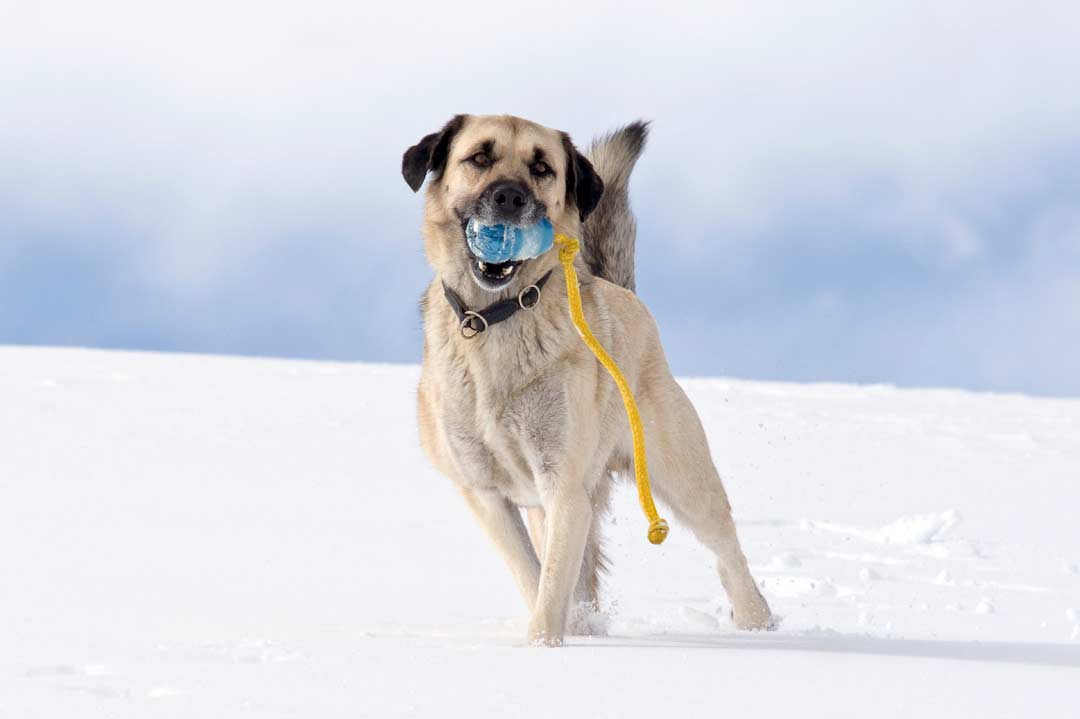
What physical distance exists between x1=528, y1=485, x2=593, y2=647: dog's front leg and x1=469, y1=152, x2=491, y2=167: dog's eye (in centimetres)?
124

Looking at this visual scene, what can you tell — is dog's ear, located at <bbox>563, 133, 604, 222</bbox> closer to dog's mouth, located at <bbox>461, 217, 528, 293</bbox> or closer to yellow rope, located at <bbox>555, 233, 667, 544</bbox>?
yellow rope, located at <bbox>555, 233, 667, 544</bbox>

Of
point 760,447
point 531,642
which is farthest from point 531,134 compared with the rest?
point 760,447

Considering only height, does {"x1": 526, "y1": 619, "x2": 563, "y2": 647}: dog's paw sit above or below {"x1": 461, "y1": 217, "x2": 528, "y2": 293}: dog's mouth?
below

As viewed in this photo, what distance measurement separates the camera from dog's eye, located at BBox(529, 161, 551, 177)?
4.32 meters

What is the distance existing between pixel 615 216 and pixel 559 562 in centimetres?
211

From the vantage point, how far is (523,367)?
427 cm

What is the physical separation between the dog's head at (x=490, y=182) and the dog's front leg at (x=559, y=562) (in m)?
0.84

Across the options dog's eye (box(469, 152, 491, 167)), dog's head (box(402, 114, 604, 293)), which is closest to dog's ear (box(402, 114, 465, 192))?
dog's head (box(402, 114, 604, 293))

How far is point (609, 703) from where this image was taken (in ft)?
9.77

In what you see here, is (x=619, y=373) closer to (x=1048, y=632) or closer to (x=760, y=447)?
(x=1048, y=632)

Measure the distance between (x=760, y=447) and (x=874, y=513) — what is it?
77.6 inches

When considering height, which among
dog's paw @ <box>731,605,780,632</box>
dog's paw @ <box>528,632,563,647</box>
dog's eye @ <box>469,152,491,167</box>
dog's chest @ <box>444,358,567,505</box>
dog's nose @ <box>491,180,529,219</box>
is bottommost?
dog's paw @ <box>731,605,780,632</box>

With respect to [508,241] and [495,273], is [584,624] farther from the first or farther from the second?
[508,241]

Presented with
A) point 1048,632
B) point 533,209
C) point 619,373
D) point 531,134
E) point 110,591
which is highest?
point 531,134
